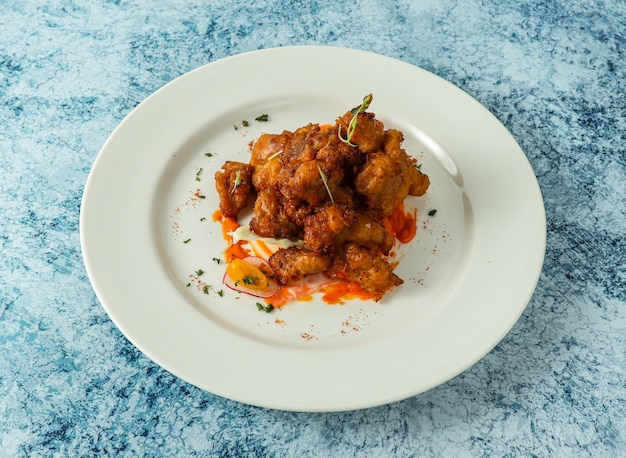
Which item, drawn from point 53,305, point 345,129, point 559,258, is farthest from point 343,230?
point 53,305

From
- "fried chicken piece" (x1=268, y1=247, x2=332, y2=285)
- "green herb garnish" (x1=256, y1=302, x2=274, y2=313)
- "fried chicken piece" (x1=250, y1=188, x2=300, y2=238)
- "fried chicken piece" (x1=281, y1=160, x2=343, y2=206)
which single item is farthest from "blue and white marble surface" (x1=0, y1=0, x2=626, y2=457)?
"fried chicken piece" (x1=281, y1=160, x2=343, y2=206)

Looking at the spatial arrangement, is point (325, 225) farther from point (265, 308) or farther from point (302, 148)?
point (265, 308)

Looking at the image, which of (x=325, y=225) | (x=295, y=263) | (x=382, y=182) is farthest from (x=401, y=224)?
(x=295, y=263)

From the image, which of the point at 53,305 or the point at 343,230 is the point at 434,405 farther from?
the point at 53,305

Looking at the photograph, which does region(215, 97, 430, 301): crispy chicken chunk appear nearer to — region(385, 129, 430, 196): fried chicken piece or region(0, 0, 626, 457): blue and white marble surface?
region(385, 129, 430, 196): fried chicken piece

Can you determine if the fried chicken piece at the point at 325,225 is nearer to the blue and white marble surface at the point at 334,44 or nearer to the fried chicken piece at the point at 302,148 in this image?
the fried chicken piece at the point at 302,148

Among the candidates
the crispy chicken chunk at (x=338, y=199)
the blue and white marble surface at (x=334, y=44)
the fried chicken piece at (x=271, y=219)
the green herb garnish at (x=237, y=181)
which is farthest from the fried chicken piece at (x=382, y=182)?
the blue and white marble surface at (x=334, y=44)

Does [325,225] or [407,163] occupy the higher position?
[407,163]
